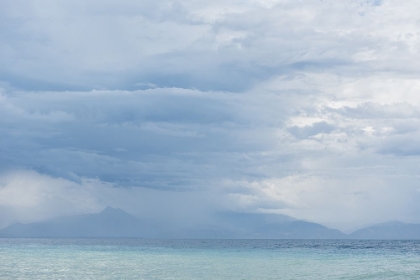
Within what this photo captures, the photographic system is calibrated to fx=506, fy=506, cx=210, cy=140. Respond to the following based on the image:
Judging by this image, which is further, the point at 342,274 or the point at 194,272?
the point at 194,272

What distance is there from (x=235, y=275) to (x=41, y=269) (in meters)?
21.3

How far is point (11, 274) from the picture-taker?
48.8 metres

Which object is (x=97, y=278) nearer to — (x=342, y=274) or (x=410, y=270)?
(x=342, y=274)

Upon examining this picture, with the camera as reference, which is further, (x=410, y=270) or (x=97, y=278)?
(x=410, y=270)

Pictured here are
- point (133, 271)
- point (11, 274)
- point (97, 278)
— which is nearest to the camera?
point (97, 278)

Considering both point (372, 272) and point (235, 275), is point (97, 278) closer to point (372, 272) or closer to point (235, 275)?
point (235, 275)

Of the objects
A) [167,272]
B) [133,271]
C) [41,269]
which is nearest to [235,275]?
[167,272]

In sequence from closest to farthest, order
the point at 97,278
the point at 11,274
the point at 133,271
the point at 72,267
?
the point at 97,278 → the point at 11,274 → the point at 133,271 → the point at 72,267

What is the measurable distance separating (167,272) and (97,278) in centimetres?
798

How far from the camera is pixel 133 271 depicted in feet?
172

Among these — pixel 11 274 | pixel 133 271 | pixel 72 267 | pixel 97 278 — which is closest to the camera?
pixel 97 278

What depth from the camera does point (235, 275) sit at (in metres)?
48.6

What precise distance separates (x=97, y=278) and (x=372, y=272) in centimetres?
2618

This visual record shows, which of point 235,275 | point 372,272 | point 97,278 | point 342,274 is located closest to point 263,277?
point 235,275
